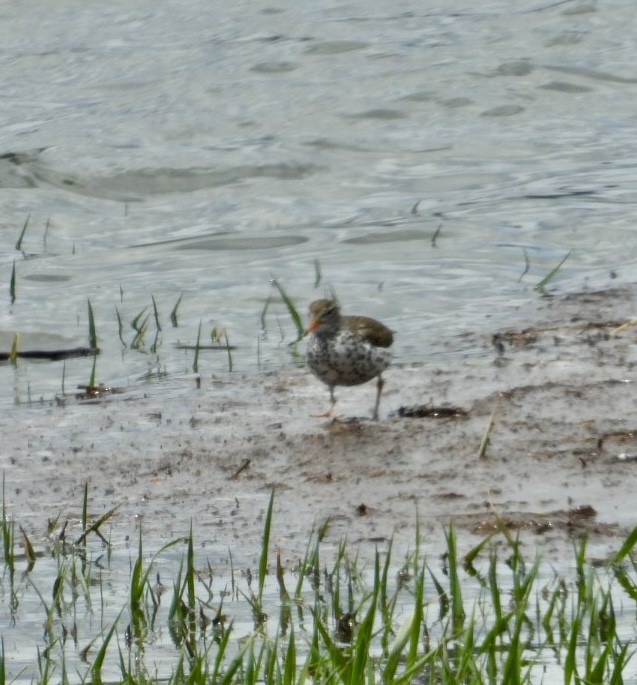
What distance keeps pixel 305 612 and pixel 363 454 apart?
2.02m

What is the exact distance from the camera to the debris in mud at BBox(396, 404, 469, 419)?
7.59 metres

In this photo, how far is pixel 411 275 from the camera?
11492 millimetres

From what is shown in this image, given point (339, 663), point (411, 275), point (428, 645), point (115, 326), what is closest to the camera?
point (339, 663)

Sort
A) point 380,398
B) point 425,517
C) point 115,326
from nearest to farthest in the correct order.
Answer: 1. point 425,517
2. point 380,398
3. point 115,326

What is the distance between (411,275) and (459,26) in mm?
9223

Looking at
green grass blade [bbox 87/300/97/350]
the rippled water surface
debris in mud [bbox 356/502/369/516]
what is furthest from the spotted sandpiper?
green grass blade [bbox 87/300/97/350]

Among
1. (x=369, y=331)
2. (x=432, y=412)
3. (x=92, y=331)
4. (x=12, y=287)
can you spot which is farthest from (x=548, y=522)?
(x=12, y=287)

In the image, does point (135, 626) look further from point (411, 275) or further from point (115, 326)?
point (411, 275)

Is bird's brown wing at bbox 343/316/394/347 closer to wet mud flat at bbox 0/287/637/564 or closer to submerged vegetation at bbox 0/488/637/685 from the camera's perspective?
wet mud flat at bbox 0/287/637/564

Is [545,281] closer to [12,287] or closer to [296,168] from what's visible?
[12,287]

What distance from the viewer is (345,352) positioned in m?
7.68

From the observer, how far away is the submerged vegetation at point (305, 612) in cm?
424

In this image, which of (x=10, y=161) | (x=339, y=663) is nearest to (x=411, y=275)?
(x=10, y=161)

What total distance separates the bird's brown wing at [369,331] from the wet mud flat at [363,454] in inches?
12.7
